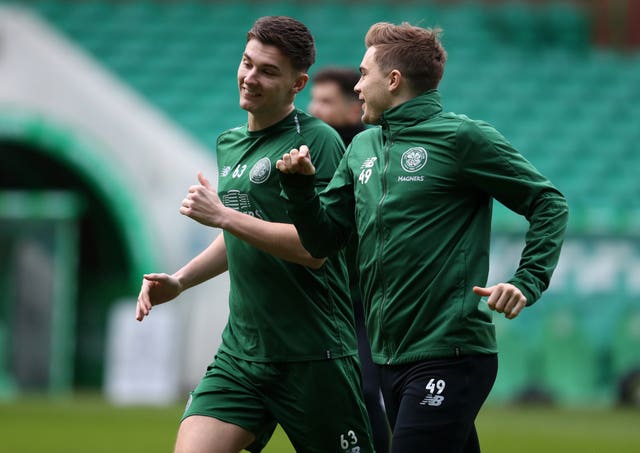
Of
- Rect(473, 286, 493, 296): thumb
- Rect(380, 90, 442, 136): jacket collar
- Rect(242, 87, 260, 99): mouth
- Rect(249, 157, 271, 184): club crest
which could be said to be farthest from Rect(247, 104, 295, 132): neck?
Rect(473, 286, 493, 296): thumb

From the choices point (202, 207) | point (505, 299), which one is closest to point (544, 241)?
point (505, 299)

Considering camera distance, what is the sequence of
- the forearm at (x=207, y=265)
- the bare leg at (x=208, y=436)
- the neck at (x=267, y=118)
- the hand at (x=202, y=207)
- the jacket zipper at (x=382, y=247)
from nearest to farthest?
the jacket zipper at (x=382, y=247)
the hand at (x=202, y=207)
the bare leg at (x=208, y=436)
the neck at (x=267, y=118)
the forearm at (x=207, y=265)

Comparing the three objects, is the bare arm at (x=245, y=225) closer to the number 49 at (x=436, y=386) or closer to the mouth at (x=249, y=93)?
the mouth at (x=249, y=93)

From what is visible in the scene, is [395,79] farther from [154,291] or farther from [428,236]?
[154,291]

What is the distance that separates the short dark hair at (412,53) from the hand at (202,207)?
87 centimetres

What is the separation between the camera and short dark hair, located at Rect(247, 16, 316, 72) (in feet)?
17.8

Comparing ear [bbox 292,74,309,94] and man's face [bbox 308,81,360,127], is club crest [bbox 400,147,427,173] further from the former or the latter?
man's face [bbox 308,81,360,127]

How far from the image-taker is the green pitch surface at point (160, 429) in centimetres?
1042

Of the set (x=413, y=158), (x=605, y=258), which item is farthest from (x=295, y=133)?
(x=605, y=258)

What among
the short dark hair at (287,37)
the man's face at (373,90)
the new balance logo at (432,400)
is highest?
the short dark hair at (287,37)

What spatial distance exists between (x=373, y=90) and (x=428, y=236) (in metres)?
0.67

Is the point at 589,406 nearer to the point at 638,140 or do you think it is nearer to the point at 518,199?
the point at 638,140

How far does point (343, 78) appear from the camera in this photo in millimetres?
7059

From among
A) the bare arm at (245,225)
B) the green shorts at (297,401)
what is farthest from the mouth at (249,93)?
the green shorts at (297,401)
